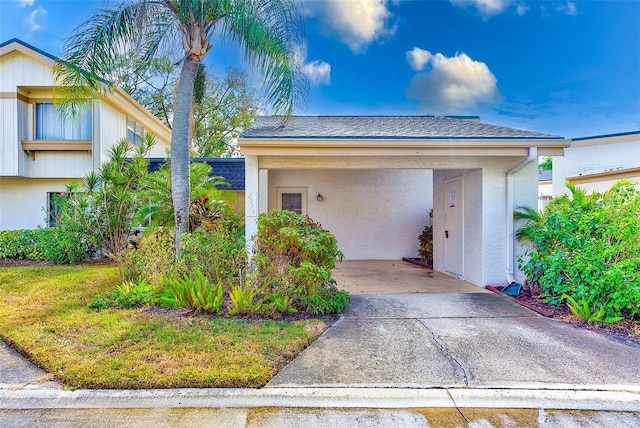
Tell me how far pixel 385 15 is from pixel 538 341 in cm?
1070

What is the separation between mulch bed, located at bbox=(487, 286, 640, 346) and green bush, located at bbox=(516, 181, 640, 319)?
0.16 metres

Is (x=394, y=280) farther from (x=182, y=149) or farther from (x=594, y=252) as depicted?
(x=182, y=149)

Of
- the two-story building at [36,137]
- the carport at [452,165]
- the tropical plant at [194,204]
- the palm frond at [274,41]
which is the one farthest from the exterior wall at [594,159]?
the two-story building at [36,137]

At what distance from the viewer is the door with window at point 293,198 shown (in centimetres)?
1173

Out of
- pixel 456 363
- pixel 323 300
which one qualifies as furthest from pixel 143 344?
pixel 456 363

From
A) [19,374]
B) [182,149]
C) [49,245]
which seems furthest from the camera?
[49,245]

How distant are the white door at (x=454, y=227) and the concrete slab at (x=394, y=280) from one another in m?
0.35

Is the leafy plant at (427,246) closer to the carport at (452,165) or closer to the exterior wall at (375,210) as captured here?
the carport at (452,165)

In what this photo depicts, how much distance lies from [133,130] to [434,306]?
13457 millimetres

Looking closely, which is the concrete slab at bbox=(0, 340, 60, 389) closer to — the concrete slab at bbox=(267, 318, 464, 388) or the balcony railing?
the concrete slab at bbox=(267, 318, 464, 388)

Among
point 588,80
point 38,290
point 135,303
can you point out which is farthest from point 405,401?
point 588,80

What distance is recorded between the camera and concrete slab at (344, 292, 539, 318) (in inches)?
213

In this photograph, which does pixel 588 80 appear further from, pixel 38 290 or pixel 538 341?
pixel 38 290

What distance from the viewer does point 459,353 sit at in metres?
3.95
